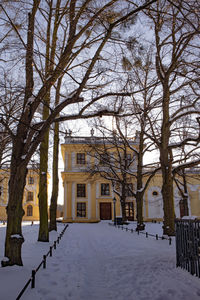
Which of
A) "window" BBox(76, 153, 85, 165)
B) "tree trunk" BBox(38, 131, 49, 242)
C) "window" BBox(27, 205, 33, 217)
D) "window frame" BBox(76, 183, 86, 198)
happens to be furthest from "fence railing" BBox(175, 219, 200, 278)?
"window" BBox(27, 205, 33, 217)

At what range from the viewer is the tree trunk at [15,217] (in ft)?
21.5

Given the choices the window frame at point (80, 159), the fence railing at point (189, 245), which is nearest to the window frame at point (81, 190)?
the window frame at point (80, 159)

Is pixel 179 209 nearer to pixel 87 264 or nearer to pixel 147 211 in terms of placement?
pixel 147 211

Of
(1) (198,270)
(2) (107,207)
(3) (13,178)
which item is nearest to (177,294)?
(1) (198,270)

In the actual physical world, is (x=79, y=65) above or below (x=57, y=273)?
above

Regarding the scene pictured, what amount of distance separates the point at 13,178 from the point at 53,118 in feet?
6.58

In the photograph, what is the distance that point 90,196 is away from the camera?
38.8 metres

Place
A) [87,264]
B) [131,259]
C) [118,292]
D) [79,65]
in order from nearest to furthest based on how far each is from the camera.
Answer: [118,292]
[87,264]
[131,259]
[79,65]

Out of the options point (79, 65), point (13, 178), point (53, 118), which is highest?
point (79, 65)

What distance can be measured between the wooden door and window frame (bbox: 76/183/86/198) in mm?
3258

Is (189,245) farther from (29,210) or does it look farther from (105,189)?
(29,210)

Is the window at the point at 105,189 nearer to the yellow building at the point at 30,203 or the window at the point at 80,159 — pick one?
the window at the point at 80,159

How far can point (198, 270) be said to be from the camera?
18.8 feet

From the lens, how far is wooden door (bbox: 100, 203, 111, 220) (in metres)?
38.3
